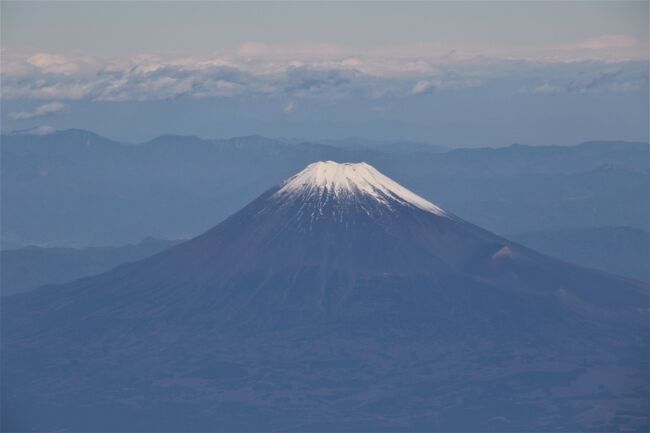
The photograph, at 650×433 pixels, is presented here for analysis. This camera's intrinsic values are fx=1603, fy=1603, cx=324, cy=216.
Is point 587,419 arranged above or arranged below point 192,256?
below

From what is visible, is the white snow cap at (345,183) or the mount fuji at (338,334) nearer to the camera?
the mount fuji at (338,334)

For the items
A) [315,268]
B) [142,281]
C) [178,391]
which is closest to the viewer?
[178,391]

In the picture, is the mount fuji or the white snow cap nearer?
the mount fuji

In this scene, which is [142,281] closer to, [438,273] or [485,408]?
[438,273]

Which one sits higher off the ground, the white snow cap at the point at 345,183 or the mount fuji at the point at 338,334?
the white snow cap at the point at 345,183

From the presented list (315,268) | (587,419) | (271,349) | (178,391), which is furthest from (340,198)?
(587,419)
